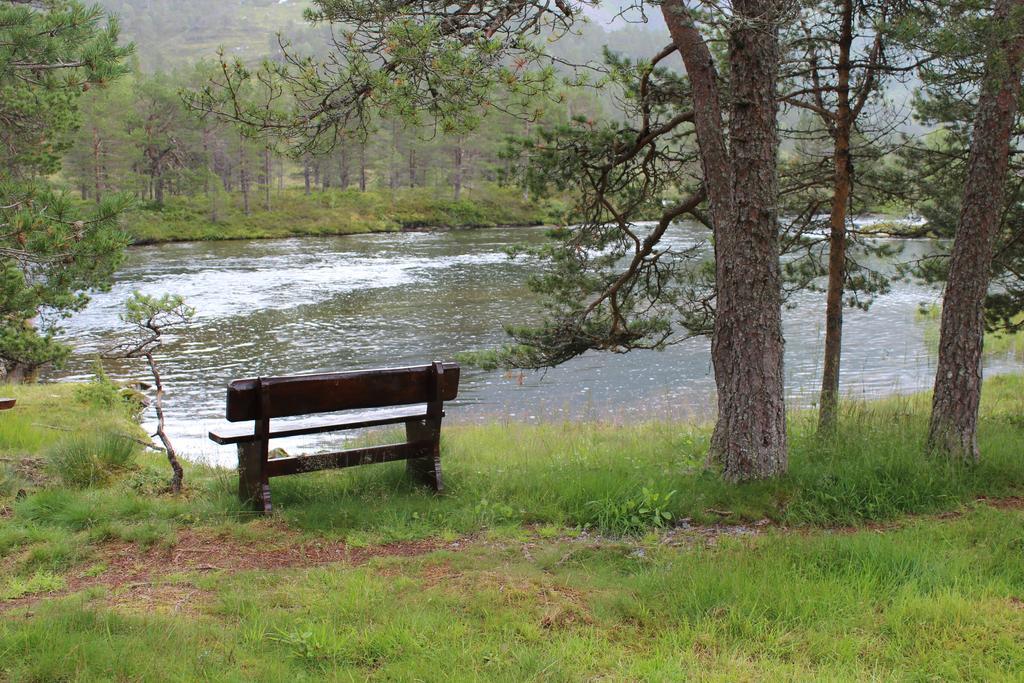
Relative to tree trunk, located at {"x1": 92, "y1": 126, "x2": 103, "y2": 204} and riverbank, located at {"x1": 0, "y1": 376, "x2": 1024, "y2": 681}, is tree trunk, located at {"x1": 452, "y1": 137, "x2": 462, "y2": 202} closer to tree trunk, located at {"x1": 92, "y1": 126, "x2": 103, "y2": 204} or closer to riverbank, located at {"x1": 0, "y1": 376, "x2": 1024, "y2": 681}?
tree trunk, located at {"x1": 92, "y1": 126, "x2": 103, "y2": 204}

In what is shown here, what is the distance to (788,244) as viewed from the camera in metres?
9.48

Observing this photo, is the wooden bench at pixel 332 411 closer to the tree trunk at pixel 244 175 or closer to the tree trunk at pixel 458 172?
the tree trunk at pixel 244 175

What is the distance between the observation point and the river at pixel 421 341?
15.1 metres

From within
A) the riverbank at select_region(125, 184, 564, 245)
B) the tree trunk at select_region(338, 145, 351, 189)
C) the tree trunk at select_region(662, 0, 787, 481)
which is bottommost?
the tree trunk at select_region(662, 0, 787, 481)

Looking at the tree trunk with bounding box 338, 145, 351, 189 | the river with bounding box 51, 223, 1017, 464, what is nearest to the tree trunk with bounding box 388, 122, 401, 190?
the tree trunk with bounding box 338, 145, 351, 189

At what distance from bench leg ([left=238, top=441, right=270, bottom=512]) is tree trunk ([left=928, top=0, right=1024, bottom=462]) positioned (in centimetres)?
496

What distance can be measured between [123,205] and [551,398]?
11.1 meters

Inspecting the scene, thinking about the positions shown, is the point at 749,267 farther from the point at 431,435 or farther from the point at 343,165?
the point at 343,165

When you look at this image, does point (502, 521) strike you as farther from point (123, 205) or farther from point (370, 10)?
point (370, 10)

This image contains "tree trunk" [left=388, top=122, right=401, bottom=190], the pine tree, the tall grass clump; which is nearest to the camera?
the pine tree

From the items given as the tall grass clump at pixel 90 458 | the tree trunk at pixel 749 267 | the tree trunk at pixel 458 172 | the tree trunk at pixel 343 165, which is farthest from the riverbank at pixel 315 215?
the tree trunk at pixel 749 267

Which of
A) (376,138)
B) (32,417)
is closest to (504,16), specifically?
(32,417)

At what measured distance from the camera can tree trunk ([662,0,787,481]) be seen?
575cm

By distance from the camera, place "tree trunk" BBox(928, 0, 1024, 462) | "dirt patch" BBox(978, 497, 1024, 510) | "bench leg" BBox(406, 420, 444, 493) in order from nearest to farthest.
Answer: "dirt patch" BBox(978, 497, 1024, 510), "tree trunk" BBox(928, 0, 1024, 462), "bench leg" BBox(406, 420, 444, 493)
